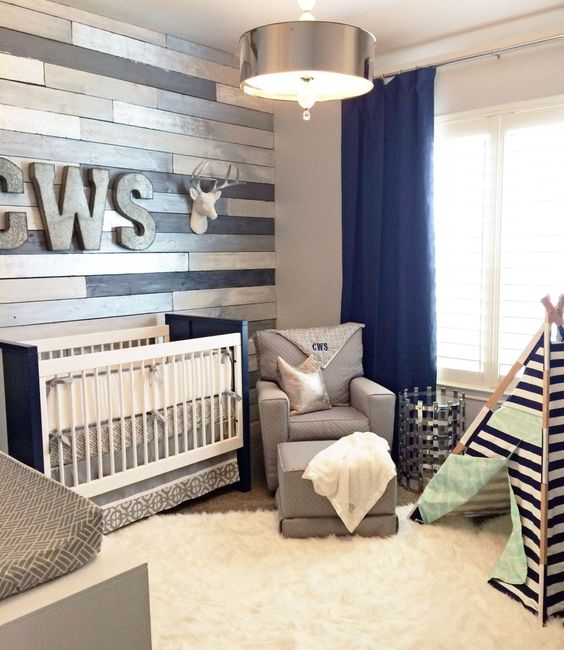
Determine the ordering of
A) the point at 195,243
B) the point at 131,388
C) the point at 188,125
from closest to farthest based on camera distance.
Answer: the point at 131,388
the point at 188,125
the point at 195,243

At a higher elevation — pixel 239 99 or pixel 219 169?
pixel 239 99

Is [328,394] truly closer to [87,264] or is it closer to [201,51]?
[87,264]

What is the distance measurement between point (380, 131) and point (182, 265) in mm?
1397

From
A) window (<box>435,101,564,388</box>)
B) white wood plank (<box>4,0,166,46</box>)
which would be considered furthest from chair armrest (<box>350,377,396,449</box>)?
white wood plank (<box>4,0,166,46</box>)

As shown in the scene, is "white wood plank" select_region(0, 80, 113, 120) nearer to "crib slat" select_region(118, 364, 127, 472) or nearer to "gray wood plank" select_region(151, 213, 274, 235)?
"gray wood plank" select_region(151, 213, 274, 235)

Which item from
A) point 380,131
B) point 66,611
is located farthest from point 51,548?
point 380,131

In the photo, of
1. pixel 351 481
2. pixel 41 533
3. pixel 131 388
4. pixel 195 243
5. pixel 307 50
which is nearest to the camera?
pixel 41 533

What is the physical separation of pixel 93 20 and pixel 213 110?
904 millimetres

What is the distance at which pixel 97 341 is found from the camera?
328 cm

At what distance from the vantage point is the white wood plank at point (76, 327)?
303cm

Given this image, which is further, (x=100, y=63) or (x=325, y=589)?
(x=100, y=63)

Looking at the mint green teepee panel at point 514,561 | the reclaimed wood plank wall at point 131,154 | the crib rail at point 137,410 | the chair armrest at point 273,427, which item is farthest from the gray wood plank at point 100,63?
the mint green teepee panel at point 514,561

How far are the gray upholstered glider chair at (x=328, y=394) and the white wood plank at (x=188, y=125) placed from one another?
1.30m

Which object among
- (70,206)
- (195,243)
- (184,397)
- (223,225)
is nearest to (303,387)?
(184,397)
